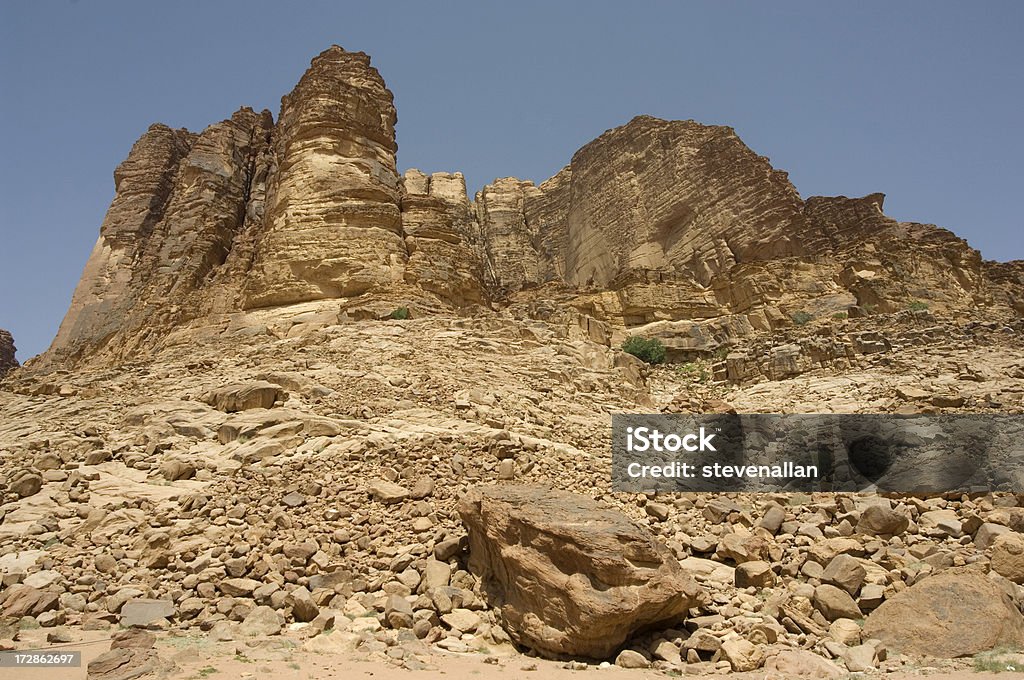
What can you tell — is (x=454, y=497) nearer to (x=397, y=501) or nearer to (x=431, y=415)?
(x=397, y=501)

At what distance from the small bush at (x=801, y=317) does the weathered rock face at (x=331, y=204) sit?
17.3m

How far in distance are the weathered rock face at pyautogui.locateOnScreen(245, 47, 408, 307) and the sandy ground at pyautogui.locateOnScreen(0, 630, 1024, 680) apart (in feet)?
51.4

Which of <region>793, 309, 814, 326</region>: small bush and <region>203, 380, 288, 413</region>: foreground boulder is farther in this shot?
<region>793, 309, 814, 326</region>: small bush

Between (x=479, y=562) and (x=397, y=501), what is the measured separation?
1.63m

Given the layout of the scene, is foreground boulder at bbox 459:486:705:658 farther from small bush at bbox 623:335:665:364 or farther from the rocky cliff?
small bush at bbox 623:335:665:364

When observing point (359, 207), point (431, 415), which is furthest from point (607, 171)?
point (431, 415)

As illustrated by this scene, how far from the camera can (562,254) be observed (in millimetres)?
50844

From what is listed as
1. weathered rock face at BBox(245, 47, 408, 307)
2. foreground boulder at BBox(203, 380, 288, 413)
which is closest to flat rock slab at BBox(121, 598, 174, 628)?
foreground boulder at BBox(203, 380, 288, 413)

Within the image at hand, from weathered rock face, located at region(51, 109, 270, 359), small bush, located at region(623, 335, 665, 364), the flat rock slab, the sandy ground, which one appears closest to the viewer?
the sandy ground

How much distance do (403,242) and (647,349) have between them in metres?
10.9

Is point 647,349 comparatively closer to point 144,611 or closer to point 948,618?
point 948,618

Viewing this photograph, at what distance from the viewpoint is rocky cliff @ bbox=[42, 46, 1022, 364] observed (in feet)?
67.8

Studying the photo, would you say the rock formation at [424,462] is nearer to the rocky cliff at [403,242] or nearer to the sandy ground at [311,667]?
the sandy ground at [311,667]

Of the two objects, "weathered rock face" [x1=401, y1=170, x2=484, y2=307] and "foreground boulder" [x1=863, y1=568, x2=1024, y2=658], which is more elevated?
"weathered rock face" [x1=401, y1=170, x2=484, y2=307]
